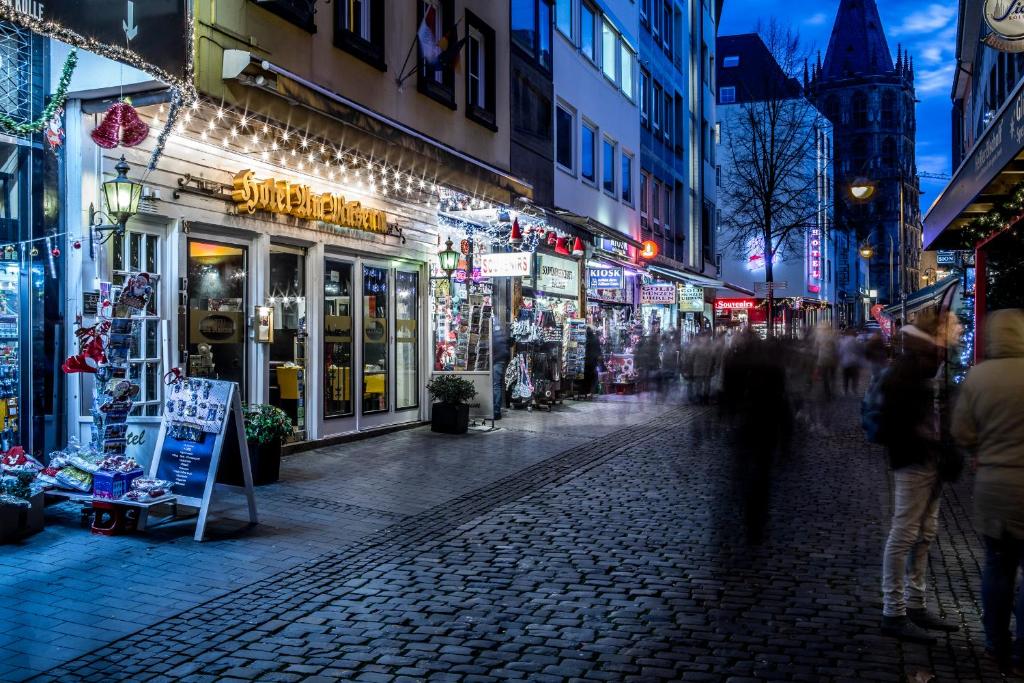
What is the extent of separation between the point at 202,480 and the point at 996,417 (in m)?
5.89

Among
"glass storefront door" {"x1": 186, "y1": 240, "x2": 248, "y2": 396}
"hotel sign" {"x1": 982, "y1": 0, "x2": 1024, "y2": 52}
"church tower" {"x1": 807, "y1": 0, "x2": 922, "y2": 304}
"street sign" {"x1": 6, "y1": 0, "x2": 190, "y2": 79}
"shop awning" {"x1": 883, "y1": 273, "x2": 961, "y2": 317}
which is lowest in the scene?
"glass storefront door" {"x1": 186, "y1": 240, "x2": 248, "y2": 396}

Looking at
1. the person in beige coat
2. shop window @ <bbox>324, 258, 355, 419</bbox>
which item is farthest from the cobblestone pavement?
shop window @ <bbox>324, 258, 355, 419</bbox>

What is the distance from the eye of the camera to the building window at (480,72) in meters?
17.6

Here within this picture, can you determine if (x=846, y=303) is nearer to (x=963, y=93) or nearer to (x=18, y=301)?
(x=963, y=93)

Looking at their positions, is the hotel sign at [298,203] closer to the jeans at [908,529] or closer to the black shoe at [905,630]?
the jeans at [908,529]

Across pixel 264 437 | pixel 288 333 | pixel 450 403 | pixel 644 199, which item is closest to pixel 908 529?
pixel 264 437

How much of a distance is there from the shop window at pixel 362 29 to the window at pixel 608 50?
13.8m

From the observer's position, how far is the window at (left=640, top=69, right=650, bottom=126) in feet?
104

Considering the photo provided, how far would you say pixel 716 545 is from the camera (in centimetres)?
779

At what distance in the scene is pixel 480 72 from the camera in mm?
18234

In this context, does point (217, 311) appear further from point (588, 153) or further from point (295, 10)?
point (588, 153)

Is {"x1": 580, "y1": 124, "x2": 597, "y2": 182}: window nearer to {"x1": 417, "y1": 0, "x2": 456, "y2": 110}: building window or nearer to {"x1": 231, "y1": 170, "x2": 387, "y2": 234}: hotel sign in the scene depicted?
{"x1": 417, "y1": 0, "x2": 456, "y2": 110}: building window

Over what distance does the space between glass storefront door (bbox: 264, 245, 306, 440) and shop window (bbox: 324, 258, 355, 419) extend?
0.50m

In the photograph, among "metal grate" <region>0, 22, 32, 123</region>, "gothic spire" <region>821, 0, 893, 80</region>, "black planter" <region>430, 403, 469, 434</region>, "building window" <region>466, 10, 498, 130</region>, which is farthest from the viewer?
"gothic spire" <region>821, 0, 893, 80</region>
